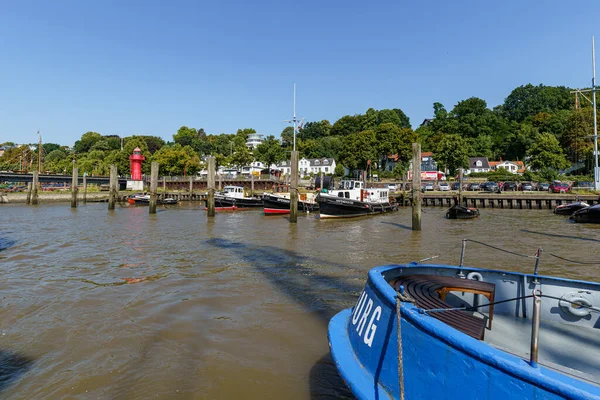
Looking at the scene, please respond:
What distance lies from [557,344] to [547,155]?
73.6 meters

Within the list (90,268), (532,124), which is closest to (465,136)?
(532,124)

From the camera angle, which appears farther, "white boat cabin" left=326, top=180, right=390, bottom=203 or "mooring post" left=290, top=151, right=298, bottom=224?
"white boat cabin" left=326, top=180, right=390, bottom=203

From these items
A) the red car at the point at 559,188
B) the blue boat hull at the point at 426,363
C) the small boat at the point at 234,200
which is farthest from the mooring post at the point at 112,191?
the red car at the point at 559,188

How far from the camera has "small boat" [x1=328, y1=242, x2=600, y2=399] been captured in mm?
2492

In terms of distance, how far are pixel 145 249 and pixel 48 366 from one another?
10.1 meters

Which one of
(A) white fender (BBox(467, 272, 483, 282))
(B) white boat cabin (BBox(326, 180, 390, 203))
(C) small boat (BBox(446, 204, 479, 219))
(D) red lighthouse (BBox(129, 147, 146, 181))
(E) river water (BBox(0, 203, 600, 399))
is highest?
(D) red lighthouse (BBox(129, 147, 146, 181))

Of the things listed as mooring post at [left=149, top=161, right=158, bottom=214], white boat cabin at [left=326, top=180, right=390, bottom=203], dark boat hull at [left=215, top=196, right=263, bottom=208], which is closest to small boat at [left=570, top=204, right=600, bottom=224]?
white boat cabin at [left=326, top=180, right=390, bottom=203]

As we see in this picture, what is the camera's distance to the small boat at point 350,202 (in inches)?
1158

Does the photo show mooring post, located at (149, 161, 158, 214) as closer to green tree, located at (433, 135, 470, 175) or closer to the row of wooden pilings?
the row of wooden pilings

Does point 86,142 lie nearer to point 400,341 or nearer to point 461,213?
point 461,213

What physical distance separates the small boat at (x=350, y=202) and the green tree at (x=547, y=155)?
4661 centimetres

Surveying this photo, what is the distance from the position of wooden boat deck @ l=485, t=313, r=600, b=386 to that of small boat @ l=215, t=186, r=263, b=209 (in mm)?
37352

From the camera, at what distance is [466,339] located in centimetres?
271

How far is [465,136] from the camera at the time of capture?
101 meters
